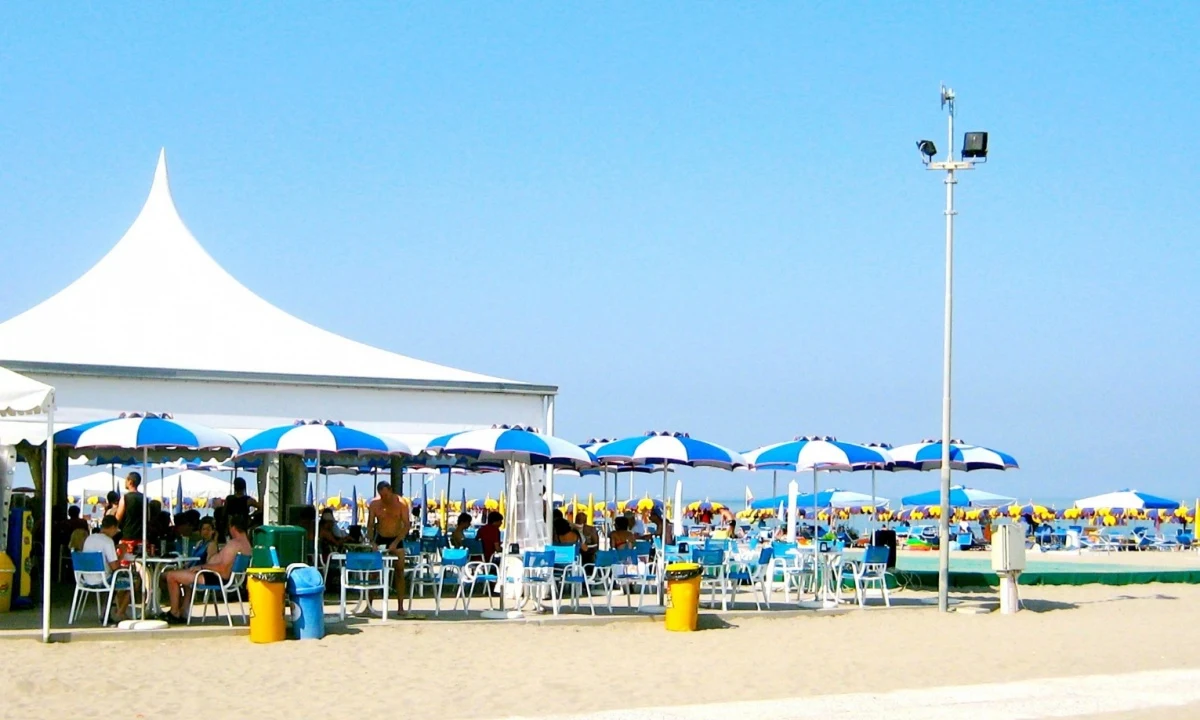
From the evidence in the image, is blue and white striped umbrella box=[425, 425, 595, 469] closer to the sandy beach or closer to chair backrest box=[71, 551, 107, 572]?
the sandy beach

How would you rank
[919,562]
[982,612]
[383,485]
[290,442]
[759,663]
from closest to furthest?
[759,663]
[290,442]
[383,485]
[982,612]
[919,562]

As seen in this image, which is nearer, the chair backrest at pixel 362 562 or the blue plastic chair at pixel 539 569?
the chair backrest at pixel 362 562

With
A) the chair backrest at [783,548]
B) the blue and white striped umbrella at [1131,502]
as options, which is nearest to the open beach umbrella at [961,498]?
the blue and white striped umbrella at [1131,502]

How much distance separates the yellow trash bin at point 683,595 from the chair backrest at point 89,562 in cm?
517

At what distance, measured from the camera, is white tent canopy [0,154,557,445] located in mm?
15758

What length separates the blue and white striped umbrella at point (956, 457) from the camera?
17.5 m

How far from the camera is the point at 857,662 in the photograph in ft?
39.0

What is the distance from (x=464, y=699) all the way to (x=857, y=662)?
3.70m

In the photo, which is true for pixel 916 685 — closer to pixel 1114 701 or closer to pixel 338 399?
pixel 1114 701

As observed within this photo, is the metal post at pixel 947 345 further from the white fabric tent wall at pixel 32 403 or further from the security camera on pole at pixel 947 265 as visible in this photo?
the white fabric tent wall at pixel 32 403

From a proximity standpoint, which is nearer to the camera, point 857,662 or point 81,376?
point 857,662

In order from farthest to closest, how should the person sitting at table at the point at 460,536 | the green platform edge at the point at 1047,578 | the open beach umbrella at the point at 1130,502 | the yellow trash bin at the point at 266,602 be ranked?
the open beach umbrella at the point at 1130,502
the green platform edge at the point at 1047,578
the person sitting at table at the point at 460,536
the yellow trash bin at the point at 266,602

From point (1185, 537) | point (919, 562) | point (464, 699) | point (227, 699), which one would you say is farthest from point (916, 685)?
point (1185, 537)

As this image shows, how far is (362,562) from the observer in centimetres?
1340
